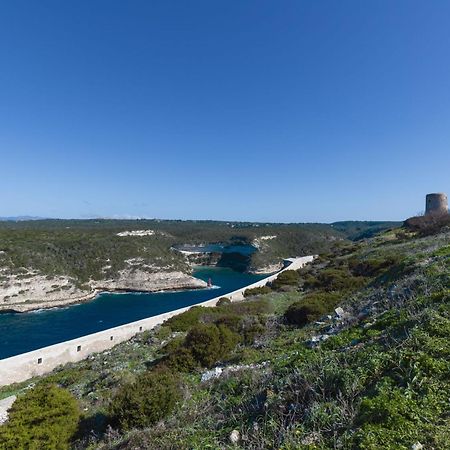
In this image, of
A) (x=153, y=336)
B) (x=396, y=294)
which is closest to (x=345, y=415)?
(x=396, y=294)

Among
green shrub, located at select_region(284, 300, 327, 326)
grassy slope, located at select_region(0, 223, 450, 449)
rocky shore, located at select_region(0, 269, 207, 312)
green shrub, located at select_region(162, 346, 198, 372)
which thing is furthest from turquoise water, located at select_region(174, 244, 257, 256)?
grassy slope, located at select_region(0, 223, 450, 449)

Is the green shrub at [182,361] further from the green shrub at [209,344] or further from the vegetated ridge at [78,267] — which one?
the vegetated ridge at [78,267]

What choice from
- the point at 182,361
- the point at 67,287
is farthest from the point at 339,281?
the point at 67,287

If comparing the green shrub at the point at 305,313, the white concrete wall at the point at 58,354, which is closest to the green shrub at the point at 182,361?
the green shrub at the point at 305,313

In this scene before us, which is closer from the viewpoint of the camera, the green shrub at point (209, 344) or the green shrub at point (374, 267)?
the green shrub at point (209, 344)

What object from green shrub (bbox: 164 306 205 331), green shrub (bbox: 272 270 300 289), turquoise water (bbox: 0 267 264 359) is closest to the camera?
green shrub (bbox: 164 306 205 331)

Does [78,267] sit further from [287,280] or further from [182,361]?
[182,361]

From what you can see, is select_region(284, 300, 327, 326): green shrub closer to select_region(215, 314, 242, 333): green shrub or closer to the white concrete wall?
select_region(215, 314, 242, 333): green shrub
